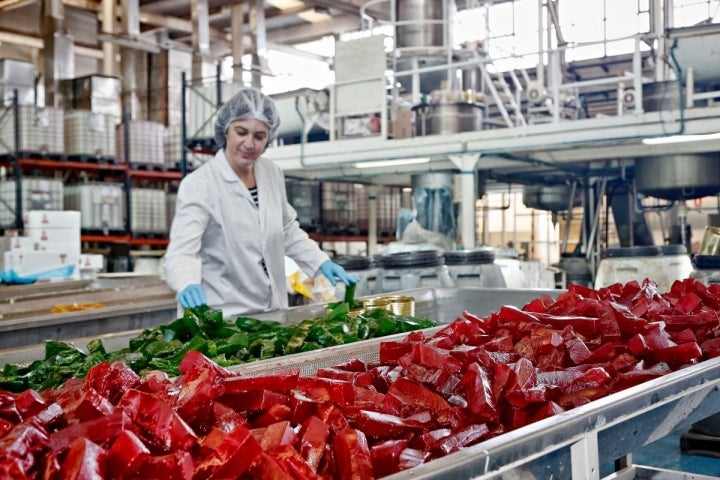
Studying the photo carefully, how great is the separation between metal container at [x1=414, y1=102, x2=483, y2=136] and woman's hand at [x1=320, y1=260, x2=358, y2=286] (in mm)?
6819

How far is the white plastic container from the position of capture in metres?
6.82

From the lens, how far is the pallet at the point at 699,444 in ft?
10.2

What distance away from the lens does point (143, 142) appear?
13.4 m

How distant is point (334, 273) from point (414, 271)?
2001mm

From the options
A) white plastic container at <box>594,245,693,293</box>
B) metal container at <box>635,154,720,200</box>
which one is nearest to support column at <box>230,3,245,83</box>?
metal container at <box>635,154,720,200</box>

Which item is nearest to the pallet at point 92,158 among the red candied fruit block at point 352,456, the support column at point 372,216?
the support column at point 372,216

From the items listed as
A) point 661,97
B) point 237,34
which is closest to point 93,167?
point 237,34

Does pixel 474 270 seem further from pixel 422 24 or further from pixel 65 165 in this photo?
pixel 65 165

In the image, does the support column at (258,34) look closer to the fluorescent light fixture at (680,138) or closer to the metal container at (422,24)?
the metal container at (422,24)

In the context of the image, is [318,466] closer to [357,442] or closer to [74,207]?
[357,442]

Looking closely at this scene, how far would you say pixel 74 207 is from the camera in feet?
41.3

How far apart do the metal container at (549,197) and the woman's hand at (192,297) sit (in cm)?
1099

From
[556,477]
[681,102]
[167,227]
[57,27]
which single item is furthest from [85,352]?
[57,27]

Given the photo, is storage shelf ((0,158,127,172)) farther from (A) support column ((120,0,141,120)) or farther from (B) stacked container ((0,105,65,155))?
(A) support column ((120,0,141,120))
